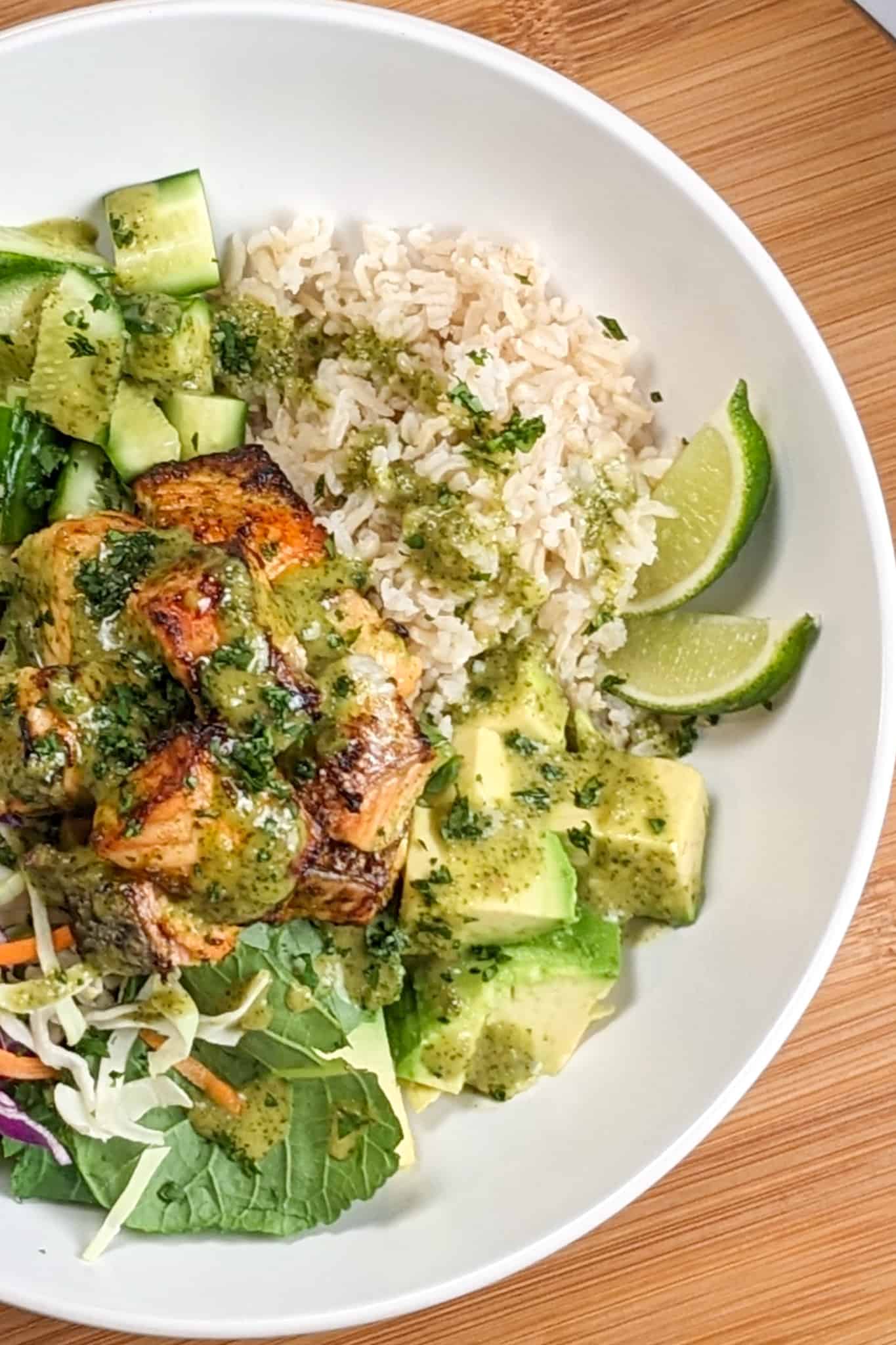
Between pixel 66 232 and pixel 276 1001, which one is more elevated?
pixel 66 232

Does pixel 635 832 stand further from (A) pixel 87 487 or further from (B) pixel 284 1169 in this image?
(A) pixel 87 487

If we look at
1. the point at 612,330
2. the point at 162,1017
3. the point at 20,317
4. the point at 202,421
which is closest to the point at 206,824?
the point at 162,1017

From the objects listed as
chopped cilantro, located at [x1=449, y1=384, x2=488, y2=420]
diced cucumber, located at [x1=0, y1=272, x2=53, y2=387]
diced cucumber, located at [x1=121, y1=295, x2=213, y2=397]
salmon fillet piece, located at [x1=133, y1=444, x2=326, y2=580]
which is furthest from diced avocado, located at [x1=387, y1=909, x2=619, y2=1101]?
diced cucumber, located at [x1=0, y1=272, x2=53, y2=387]

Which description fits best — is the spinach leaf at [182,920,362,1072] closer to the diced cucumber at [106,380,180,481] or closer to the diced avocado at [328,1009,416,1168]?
the diced avocado at [328,1009,416,1168]

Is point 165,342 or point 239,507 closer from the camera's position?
point 239,507

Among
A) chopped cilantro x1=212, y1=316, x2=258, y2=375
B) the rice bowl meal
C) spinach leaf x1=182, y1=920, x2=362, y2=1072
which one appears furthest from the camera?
chopped cilantro x1=212, y1=316, x2=258, y2=375

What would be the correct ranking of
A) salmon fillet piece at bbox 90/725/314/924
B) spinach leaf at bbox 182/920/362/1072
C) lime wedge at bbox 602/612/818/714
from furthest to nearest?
lime wedge at bbox 602/612/818/714 < spinach leaf at bbox 182/920/362/1072 < salmon fillet piece at bbox 90/725/314/924

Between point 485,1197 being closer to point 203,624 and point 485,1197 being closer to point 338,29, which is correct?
point 203,624

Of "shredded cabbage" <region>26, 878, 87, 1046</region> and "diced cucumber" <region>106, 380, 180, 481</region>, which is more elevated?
"diced cucumber" <region>106, 380, 180, 481</region>
